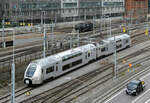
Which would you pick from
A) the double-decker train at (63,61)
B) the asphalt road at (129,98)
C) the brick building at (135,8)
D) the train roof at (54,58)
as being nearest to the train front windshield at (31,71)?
the double-decker train at (63,61)

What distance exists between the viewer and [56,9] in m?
87.5

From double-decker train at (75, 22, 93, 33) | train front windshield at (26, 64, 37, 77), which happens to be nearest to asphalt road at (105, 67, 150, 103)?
train front windshield at (26, 64, 37, 77)

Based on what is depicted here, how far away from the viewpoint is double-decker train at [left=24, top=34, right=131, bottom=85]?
98.0 ft

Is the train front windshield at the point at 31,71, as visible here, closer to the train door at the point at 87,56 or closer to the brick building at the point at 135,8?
the train door at the point at 87,56

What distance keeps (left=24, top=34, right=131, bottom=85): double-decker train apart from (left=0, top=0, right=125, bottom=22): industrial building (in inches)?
1151

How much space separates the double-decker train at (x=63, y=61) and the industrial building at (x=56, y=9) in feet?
96.0

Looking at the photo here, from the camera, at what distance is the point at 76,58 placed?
36.9 metres

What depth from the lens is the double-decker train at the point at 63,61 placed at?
29875 millimetres

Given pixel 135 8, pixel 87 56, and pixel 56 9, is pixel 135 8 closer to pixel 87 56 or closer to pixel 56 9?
pixel 56 9

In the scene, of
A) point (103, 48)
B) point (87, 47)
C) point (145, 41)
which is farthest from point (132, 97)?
point (145, 41)

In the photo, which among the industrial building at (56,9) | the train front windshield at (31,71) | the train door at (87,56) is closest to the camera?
the train front windshield at (31,71)

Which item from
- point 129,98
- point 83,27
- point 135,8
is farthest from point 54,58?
point 135,8

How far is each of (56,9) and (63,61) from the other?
182 ft

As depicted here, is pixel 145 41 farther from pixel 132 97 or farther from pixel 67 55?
pixel 132 97
